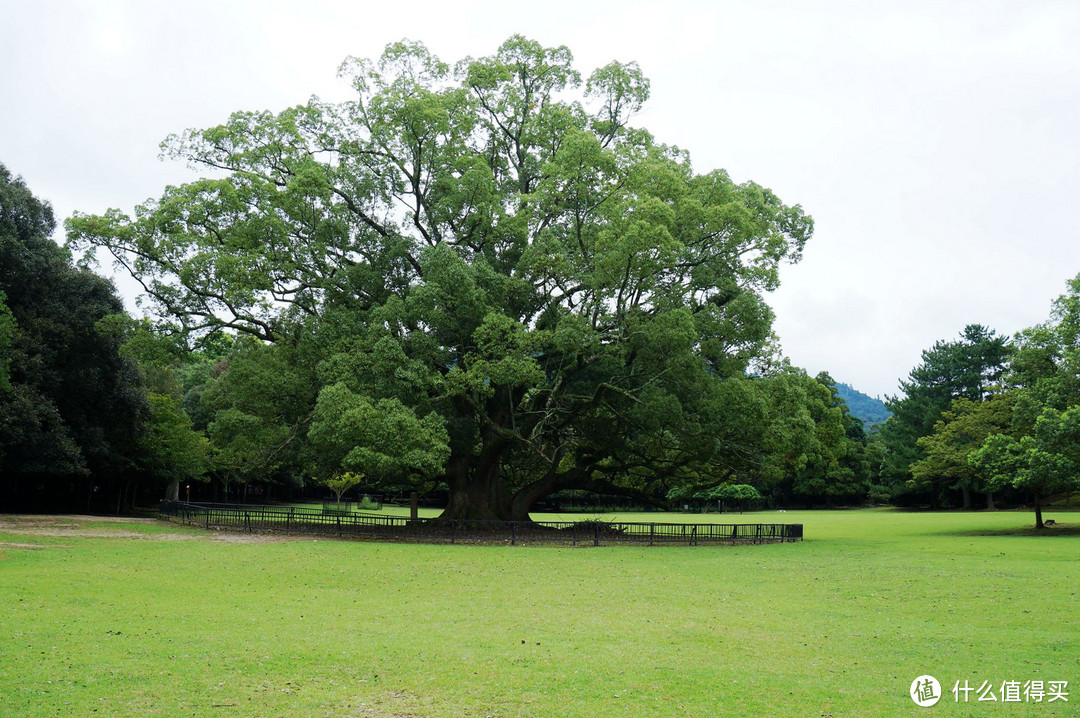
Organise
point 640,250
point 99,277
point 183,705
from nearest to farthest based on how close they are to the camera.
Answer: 1. point 183,705
2. point 640,250
3. point 99,277

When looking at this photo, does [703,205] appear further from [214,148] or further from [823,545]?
[214,148]

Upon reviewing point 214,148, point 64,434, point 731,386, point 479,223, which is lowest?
point 64,434

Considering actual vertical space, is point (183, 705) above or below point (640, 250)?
below

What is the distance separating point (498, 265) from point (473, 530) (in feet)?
31.5

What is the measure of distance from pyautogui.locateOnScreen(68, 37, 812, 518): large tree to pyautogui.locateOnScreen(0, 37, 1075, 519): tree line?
100 millimetres

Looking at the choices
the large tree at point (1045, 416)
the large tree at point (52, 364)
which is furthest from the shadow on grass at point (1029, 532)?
the large tree at point (52, 364)

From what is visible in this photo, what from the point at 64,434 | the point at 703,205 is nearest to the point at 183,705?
the point at 703,205

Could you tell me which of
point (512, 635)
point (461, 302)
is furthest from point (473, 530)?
point (512, 635)

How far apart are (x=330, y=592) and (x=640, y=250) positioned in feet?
44.2

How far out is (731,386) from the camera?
953 inches

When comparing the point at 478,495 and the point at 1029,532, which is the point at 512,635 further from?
the point at 1029,532

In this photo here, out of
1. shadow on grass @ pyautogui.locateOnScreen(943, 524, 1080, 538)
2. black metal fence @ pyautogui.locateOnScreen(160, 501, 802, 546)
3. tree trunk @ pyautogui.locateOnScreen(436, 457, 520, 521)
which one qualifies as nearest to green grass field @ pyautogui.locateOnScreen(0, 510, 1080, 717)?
black metal fence @ pyautogui.locateOnScreen(160, 501, 802, 546)
